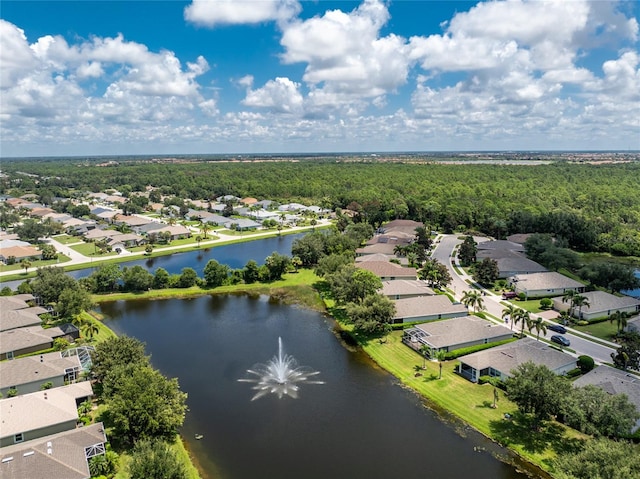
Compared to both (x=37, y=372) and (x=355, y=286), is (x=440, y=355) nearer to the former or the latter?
(x=355, y=286)

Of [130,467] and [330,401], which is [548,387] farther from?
[130,467]

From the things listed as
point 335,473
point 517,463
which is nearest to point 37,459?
point 335,473

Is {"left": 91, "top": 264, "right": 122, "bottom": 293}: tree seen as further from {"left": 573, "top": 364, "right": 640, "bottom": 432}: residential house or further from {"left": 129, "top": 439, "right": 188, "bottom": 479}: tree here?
{"left": 573, "top": 364, "right": 640, "bottom": 432}: residential house

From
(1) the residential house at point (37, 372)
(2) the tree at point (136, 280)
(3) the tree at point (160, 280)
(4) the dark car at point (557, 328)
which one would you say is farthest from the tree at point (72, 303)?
(4) the dark car at point (557, 328)

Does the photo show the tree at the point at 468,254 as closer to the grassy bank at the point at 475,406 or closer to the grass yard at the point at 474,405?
the grass yard at the point at 474,405

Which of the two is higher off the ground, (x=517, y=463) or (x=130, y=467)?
(x=130, y=467)

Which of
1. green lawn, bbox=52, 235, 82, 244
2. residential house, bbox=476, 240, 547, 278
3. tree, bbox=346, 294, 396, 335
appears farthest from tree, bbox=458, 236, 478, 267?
green lawn, bbox=52, 235, 82, 244

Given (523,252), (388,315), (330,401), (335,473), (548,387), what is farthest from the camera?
(523,252)
